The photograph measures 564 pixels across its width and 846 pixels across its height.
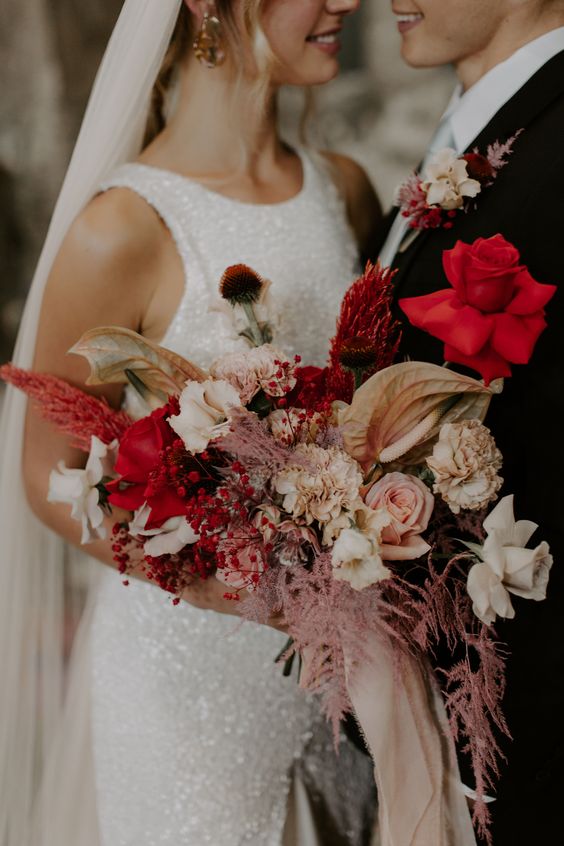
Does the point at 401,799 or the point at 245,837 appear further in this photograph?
the point at 245,837

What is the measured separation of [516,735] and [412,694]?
0.26 metres

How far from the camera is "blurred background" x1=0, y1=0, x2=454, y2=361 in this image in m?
2.03

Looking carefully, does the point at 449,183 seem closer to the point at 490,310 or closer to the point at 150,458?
the point at 490,310

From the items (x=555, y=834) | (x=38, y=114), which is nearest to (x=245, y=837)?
(x=555, y=834)

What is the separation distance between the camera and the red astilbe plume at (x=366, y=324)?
2.73 ft

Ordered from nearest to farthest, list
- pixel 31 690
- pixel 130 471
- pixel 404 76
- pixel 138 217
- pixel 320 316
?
pixel 130 471
pixel 138 217
pixel 320 316
pixel 31 690
pixel 404 76

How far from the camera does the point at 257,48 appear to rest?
1.25 metres

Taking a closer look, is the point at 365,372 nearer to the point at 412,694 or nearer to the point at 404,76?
the point at 412,694

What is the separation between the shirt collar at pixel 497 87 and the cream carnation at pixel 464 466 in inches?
20.2

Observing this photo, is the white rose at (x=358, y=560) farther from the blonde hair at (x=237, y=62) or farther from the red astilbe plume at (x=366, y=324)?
the blonde hair at (x=237, y=62)

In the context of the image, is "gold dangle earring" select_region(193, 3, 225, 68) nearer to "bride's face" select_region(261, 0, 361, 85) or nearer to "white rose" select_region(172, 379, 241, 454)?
"bride's face" select_region(261, 0, 361, 85)


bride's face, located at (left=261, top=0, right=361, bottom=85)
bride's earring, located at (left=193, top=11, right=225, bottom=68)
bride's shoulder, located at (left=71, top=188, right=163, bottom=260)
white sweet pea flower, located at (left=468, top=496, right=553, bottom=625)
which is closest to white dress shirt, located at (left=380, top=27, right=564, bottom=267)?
bride's face, located at (left=261, top=0, right=361, bottom=85)

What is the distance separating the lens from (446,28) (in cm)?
122

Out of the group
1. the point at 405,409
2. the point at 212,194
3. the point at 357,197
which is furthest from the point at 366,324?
the point at 357,197
